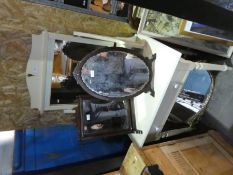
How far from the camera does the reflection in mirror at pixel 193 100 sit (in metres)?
1.45

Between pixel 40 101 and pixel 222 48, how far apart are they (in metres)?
1.37

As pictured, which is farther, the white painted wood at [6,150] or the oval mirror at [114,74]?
the white painted wood at [6,150]

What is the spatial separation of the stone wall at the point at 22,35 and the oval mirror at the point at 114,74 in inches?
15.2

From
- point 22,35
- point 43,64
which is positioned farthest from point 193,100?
point 22,35

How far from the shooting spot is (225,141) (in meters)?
1.41

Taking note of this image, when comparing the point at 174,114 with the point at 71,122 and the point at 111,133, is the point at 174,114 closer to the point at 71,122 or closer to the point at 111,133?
the point at 111,133

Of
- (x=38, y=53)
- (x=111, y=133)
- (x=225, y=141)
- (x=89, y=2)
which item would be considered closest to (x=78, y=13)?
(x=89, y=2)

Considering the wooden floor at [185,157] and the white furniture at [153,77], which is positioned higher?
the white furniture at [153,77]

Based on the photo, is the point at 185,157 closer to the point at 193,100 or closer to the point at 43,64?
the point at 193,100

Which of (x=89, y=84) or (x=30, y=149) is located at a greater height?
(x=89, y=84)

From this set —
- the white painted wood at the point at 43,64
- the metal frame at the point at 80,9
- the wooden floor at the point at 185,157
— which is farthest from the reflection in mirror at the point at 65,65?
the wooden floor at the point at 185,157

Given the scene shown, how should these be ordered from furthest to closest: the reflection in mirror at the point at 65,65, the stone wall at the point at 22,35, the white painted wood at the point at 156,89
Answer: the reflection in mirror at the point at 65,65 → the stone wall at the point at 22,35 → the white painted wood at the point at 156,89

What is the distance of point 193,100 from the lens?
1.50m

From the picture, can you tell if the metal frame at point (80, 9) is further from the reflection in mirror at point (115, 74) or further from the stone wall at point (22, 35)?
the reflection in mirror at point (115, 74)
